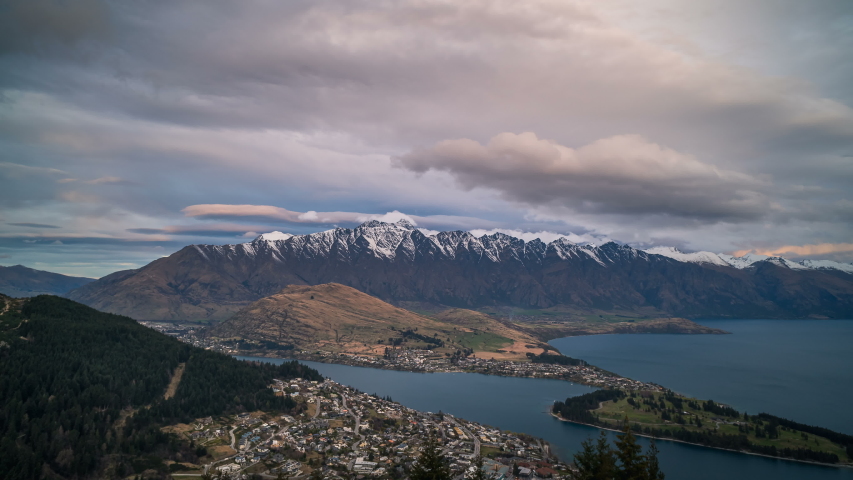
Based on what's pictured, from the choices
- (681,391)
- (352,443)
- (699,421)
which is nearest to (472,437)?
(352,443)

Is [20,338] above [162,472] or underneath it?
above

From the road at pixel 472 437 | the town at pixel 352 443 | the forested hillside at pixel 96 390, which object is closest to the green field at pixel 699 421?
the town at pixel 352 443

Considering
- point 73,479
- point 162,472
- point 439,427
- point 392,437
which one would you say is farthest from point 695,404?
point 73,479

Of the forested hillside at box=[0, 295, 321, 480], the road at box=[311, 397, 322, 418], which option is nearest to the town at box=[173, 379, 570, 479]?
the road at box=[311, 397, 322, 418]

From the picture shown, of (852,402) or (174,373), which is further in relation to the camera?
(852,402)

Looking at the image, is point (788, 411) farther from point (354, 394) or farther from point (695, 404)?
point (354, 394)

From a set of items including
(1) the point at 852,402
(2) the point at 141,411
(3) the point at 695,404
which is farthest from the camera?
(1) the point at 852,402

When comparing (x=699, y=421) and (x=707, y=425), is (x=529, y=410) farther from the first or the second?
(x=707, y=425)
